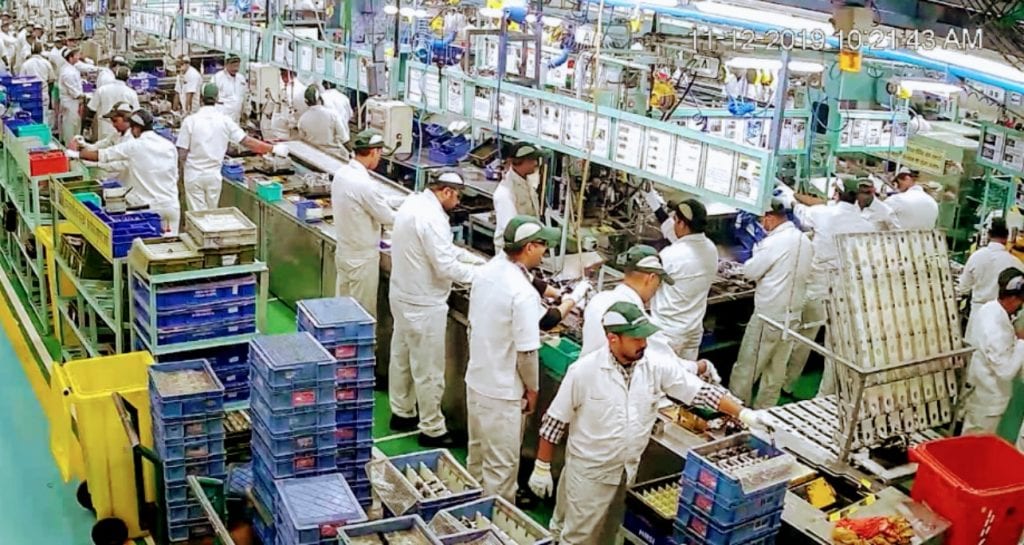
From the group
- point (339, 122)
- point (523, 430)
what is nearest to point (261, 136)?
point (339, 122)

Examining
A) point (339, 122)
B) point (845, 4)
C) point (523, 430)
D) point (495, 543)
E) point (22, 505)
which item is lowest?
point (22, 505)

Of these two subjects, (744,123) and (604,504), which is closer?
(604,504)

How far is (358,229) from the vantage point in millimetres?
6398

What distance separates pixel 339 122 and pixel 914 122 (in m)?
6.12

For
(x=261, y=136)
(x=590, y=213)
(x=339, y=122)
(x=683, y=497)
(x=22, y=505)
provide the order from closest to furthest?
(x=683, y=497), (x=22, y=505), (x=590, y=213), (x=339, y=122), (x=261, y=136)

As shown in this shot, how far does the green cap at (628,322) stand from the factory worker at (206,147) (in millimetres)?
5126

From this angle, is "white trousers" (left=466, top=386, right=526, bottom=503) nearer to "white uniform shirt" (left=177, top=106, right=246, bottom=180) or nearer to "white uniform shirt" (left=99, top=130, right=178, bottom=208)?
"white uniform shirt" (left=99, top=130, right=178, bottom=208)

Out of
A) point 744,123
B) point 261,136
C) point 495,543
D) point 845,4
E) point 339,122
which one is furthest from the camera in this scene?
point 261,136

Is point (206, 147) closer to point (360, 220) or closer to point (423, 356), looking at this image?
point (360, 220)

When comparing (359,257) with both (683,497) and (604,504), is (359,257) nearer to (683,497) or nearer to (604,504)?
(604,504)

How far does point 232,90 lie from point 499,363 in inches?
338

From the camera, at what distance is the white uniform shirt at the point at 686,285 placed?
19.1 ft

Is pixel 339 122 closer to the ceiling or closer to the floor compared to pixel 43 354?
closer to the ceiling

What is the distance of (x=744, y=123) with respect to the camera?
7.21 m
